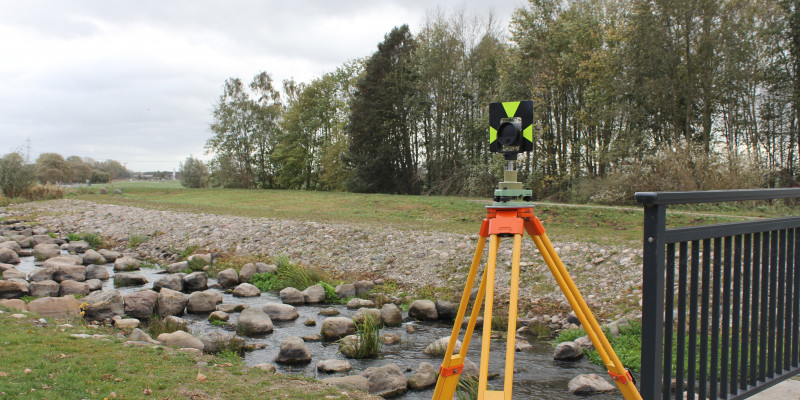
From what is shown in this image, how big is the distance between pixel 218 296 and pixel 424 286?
391 centimetres

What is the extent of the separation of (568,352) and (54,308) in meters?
7.01

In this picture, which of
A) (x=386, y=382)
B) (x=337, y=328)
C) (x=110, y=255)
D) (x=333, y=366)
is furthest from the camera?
(x=110, y=255)

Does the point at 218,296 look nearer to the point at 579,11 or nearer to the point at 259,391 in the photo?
the point at 259,391

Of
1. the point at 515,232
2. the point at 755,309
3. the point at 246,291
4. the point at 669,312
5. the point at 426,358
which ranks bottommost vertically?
the point at 426,358

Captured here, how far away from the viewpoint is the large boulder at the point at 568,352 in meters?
6.91

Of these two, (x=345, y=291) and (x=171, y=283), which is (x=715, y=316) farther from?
(x=171, y=283)

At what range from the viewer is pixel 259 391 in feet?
15.0

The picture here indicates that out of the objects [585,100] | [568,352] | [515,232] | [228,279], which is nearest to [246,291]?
[228,279]

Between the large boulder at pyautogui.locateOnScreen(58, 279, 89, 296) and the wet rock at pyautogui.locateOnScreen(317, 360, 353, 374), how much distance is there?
18.4 feet

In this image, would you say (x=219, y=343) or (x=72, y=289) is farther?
(x=72, y=289)

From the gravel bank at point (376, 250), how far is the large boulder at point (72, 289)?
482 centimetres

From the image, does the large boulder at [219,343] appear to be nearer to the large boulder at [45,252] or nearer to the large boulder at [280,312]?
the large boulder at [280,312]

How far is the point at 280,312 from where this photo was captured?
8930 mm

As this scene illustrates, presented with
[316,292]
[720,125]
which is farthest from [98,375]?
[720,125]
